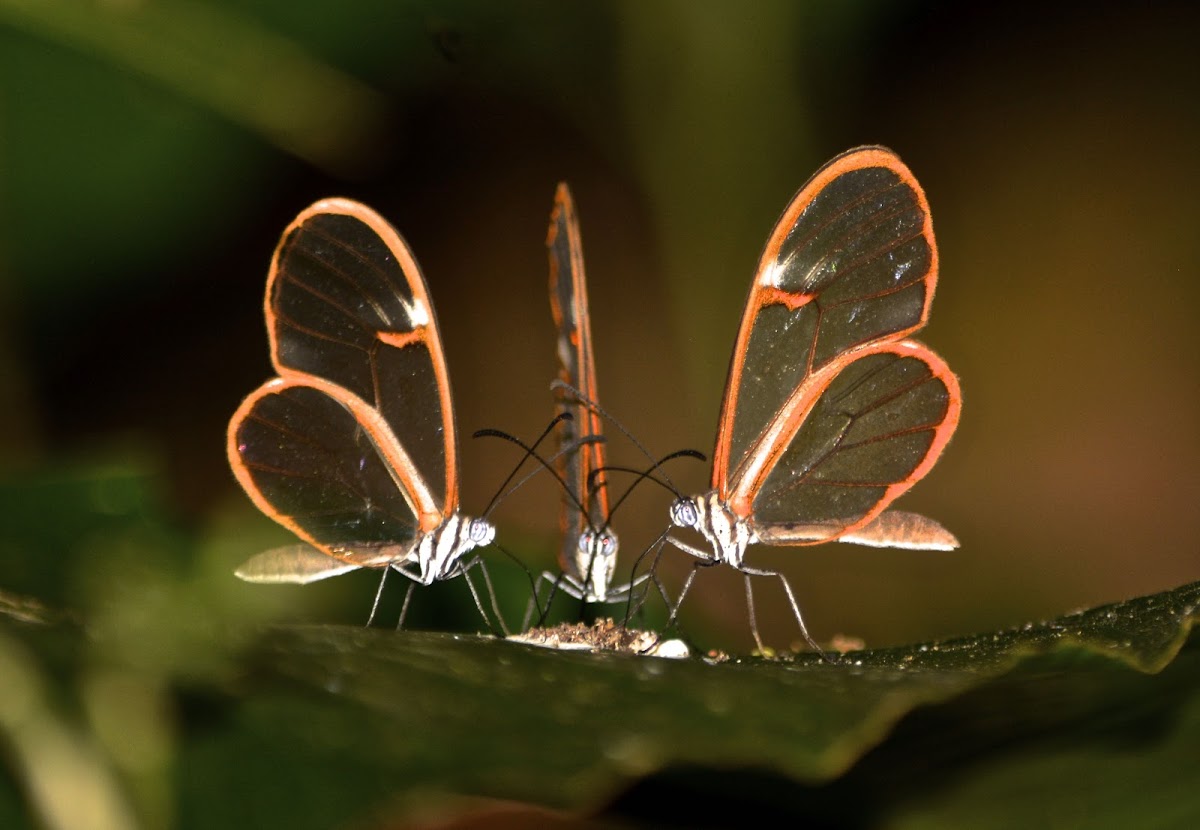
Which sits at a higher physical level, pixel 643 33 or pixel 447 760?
pixel 643 33

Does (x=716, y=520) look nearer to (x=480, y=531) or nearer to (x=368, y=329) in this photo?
(x=480, y=531)

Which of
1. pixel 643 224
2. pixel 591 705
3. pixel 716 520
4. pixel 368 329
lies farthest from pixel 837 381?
pixel 643 224

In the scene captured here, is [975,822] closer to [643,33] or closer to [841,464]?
[841,464]

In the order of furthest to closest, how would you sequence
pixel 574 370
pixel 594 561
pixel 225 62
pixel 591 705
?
pixel 225 62 → pixel 574 370 → pixel 594 561 → pixel 591 705

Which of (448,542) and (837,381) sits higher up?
(837,381)

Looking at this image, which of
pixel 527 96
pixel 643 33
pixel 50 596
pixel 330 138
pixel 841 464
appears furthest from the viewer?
pixel 527 96

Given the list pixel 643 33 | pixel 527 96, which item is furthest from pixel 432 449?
pixel 527 96

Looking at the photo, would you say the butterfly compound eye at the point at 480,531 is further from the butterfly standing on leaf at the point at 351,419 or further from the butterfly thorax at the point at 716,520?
the butterfly thorax at the point at 716,520
